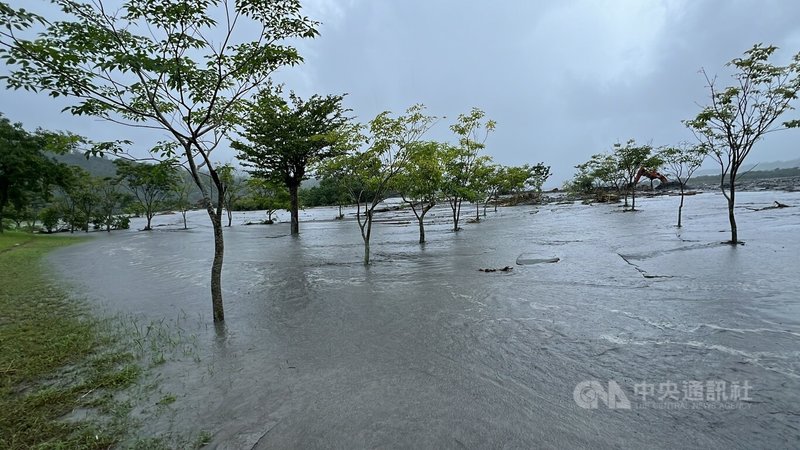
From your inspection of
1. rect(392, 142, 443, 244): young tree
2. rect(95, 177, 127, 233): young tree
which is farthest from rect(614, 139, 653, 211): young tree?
rect(95, 177, 127, 233): young tree

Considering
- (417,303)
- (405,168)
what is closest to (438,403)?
(417,303)

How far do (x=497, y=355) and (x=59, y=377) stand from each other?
6.54m

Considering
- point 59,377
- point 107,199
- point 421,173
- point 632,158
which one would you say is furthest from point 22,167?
point 632,158

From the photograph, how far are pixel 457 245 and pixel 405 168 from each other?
6.41 m

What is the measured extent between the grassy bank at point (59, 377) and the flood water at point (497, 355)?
23.6 inches

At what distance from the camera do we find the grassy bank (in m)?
3.62

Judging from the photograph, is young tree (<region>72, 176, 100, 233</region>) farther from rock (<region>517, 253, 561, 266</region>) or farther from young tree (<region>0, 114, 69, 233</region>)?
rock (<region>517, 253, 561, 266</region>)

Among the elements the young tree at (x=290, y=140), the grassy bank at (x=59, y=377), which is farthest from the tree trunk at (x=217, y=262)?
the young tree at (x=290, y=140)

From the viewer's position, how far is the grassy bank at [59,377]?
11.9 ft

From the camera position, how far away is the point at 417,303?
862 cm

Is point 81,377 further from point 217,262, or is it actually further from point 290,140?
point 290,140

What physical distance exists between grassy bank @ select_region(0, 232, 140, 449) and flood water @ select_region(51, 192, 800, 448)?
1.97 feet

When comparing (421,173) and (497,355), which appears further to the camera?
(421,173)

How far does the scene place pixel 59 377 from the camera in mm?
4977
